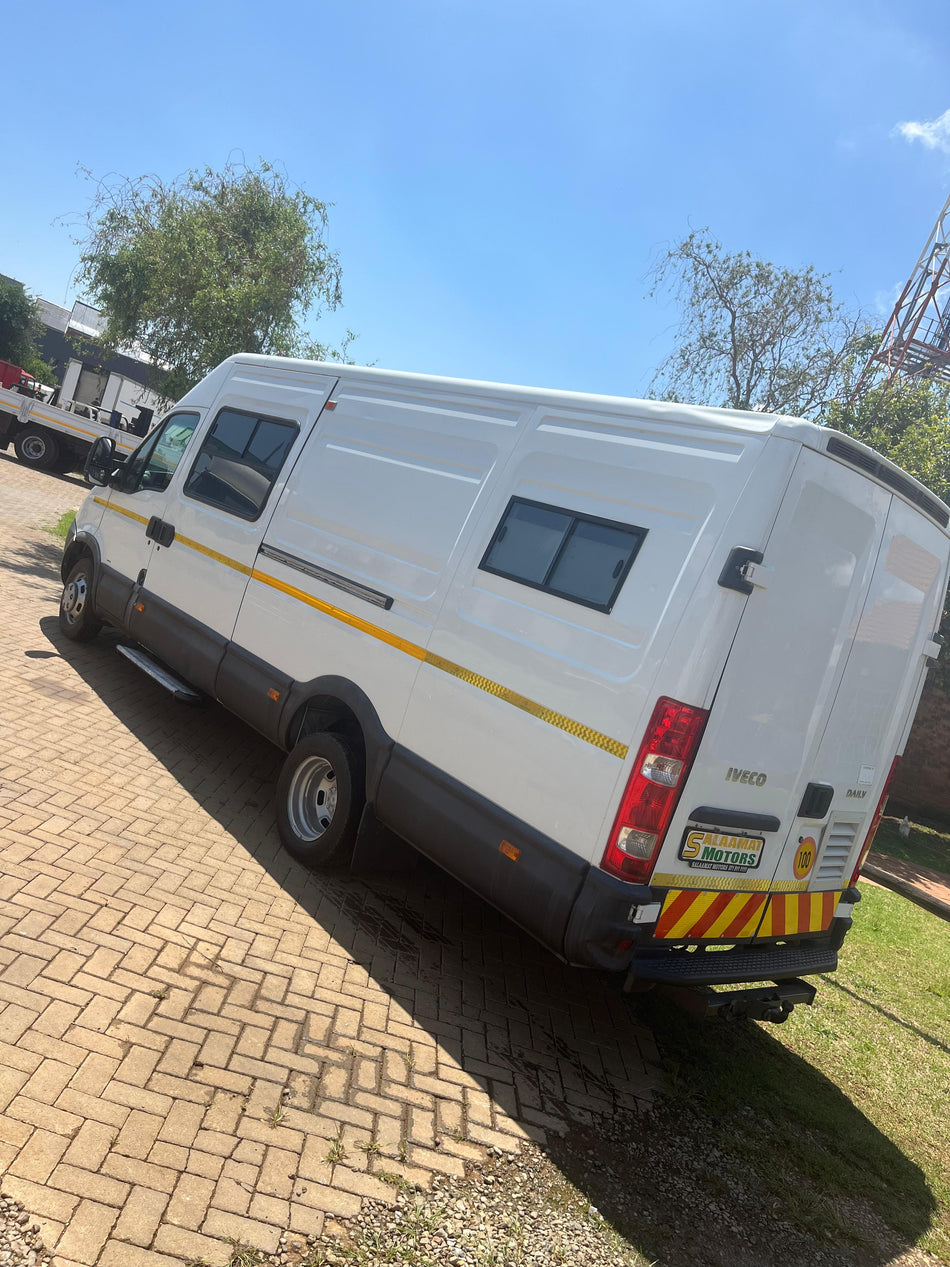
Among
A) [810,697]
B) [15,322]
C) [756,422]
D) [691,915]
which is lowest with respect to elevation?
[691,915]

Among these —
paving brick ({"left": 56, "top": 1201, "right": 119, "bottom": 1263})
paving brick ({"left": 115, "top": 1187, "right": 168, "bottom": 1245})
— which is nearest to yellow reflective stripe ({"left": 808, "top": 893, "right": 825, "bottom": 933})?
paving brick ({"left": 115, "top": 1187, "right": 168, "bottom": 1245})

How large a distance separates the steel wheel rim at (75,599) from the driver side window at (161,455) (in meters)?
0.98

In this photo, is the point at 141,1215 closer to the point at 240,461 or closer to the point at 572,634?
the point at 572,634

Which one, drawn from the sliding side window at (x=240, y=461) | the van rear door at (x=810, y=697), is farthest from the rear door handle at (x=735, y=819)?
the sliding side window at (x=240, y=461)

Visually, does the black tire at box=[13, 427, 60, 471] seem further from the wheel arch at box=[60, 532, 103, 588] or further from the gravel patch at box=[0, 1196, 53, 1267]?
the gravel patch at box=[0, 1196, 53, 1267]

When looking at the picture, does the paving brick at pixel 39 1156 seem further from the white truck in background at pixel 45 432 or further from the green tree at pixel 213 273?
the white truck in background at pixel 45 432

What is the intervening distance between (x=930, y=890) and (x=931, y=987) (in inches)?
179

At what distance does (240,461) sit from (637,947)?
421cm

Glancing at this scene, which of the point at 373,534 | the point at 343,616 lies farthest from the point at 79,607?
the point at 373,534

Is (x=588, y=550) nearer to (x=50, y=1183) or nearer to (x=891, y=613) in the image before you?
(x=891, y=613)

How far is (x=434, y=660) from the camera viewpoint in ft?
15.0

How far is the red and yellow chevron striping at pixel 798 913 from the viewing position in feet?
14.0

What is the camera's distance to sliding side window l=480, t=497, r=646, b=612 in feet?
13.0

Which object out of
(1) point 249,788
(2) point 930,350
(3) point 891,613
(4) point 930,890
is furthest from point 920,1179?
(2) point 930,350
